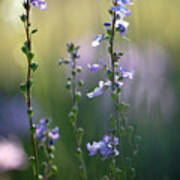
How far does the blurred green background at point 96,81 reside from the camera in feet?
3.49

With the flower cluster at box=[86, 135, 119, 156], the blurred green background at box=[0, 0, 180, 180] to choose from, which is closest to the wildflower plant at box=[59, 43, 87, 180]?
the flower cluster at box=[86, 135, 119, 156]

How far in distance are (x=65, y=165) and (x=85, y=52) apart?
1.45 feet

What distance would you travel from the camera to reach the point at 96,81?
126 centimetres

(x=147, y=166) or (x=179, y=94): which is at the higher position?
(x=179, y=94)

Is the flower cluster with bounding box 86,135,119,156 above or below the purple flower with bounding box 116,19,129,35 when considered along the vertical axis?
below

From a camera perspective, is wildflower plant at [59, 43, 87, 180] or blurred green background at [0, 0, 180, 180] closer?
wildflower plant at [59, 43, 87, 180]

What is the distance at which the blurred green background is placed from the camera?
1062mm

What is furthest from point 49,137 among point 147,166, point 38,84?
point 38,84

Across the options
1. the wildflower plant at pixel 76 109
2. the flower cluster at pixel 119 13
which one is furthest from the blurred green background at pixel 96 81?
the flower cluster at pixel 119 13

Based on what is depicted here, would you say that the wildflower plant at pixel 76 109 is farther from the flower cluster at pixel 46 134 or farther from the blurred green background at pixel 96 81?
the blurred green background at pixel 96 81

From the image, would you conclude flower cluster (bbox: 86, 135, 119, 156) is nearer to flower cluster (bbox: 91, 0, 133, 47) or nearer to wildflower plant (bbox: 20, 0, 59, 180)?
wildflower plant (bbox: 20, 0, 59, 180)

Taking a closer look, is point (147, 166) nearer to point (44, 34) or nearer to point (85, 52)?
point (85, 52)

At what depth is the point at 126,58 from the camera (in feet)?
3.95

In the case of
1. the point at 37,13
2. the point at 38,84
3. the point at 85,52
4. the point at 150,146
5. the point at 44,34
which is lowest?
the point at 150,146
